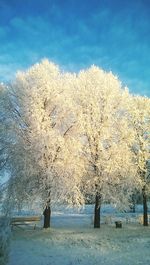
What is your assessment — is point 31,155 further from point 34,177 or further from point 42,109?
point 42,109

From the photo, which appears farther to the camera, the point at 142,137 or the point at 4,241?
the point at 142,137

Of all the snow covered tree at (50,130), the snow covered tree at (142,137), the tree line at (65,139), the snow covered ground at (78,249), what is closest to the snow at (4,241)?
the snow covered ground at (78,249)

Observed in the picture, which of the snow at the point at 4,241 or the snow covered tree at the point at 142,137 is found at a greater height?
the snow covered tree at the point at 142,137

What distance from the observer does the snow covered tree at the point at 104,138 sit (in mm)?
26031

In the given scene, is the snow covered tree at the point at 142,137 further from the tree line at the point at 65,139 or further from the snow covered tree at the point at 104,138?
the snow covered tree at the point at 104,138

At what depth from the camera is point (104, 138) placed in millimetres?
26891

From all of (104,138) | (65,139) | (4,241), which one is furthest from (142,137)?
(4,241)

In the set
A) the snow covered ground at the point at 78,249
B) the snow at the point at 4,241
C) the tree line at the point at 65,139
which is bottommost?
the snow covered ground at the point at 78,249

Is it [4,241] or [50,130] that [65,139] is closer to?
[50,130]

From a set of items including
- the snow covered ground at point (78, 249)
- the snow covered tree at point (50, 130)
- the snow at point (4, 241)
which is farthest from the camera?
the snow covered tree at point (50, 130)

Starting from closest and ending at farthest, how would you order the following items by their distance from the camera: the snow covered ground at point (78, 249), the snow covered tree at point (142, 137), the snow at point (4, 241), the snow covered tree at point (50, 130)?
the snow at point (4, 241) → the snow covered ground at point (78, 249) → the snow covered tree at point (50, 130) → the snow covered tree at point (142, 137)

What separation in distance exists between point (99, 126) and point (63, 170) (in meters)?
5.96

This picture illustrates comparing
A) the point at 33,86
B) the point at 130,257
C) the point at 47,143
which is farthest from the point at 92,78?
the point at 130,257

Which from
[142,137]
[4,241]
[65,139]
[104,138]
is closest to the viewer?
[4,241]
